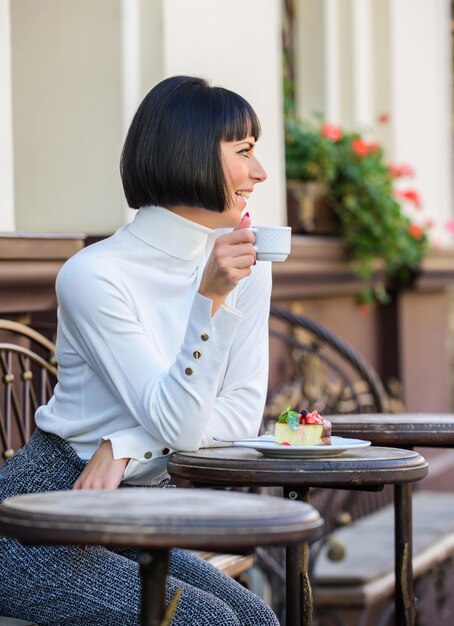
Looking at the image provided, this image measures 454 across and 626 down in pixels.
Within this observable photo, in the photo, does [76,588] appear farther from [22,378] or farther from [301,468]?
[22,378]

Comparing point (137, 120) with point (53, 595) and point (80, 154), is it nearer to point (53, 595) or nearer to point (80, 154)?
point (53, 595)

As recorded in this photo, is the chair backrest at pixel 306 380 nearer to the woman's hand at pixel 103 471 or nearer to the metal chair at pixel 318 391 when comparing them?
the metal chair at pixel 318 391

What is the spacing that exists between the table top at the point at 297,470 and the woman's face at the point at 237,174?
50cm

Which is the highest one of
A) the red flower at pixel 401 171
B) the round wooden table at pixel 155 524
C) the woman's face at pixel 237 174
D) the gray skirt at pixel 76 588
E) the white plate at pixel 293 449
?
the woman's face at pixel 237 174

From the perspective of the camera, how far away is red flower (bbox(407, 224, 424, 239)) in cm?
670

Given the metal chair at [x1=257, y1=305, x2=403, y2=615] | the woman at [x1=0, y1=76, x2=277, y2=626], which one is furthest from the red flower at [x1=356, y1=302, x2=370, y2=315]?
the woman at [x1=0, y1=76, x2=277, y2=626]

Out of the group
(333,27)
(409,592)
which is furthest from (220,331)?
(333,27)

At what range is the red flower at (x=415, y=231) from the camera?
670cm

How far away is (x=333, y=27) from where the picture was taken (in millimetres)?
6961

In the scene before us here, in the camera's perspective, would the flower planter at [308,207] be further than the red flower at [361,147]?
Result: No

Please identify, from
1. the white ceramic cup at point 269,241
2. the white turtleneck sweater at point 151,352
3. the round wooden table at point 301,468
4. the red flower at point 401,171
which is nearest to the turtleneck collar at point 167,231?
the white turtleneck sweater at point 151,352

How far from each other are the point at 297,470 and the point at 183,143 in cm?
70

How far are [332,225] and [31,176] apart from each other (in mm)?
2357

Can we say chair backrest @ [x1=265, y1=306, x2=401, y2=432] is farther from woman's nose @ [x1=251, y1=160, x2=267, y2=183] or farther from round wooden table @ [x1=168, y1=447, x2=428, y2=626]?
round wooden table @ [x1=168, y1=447, x2=428, y2=626]
